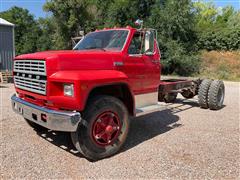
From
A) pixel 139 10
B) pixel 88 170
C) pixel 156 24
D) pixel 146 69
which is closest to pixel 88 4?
pixel 139 10

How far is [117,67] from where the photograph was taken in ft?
16.2

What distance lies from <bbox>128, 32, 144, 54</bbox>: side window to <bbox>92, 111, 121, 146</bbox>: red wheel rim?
1.51 meters

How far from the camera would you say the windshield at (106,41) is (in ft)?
17.7

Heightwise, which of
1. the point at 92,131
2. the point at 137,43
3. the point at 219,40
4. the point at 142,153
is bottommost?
the point at 142,153

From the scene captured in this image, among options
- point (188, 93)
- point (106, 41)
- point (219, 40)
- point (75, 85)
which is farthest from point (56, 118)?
point (219, 40)

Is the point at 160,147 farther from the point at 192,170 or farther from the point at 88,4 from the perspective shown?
the point at 88,4

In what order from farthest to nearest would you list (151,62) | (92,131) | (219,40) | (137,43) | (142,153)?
1. (219,40)
2. (151,62)
3. (137,43)
4. (142,153)
5. (92,131)

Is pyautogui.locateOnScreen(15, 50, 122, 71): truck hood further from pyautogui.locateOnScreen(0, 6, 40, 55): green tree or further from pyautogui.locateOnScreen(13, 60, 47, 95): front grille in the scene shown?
pyautogui.locateOnScreen(0, 6, 40, 55): green tree

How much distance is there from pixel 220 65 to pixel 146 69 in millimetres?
20704

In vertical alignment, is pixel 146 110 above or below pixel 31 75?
below

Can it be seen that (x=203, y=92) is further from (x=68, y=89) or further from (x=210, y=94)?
(x=68, y=89)

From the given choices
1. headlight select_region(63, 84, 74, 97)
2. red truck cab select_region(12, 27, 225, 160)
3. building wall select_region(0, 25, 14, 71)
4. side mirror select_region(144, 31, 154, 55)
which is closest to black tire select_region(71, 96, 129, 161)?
red truck cab select_region(12, 27, 225, 160)

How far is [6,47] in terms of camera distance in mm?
18062

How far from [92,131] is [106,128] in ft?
A: 0.96
